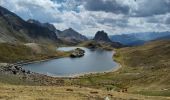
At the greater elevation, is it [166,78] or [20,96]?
[166,78]

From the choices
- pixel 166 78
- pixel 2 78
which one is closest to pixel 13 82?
pixel 2 78

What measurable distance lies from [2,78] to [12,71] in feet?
42.1

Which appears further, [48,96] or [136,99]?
[136,99]

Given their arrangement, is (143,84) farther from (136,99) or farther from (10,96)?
(10,96)

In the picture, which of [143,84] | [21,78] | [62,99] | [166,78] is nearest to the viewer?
[62,99]

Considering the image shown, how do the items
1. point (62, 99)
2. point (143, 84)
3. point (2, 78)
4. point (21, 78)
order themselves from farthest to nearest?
point (143, 84), point (21, 78), point (2, 78), point (62, 99)

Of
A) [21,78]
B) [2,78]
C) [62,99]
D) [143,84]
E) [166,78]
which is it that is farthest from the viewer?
[143,84]

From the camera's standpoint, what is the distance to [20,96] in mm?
45562

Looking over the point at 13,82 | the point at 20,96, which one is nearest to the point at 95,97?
the point at 20,96

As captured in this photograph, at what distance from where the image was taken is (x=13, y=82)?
227ft

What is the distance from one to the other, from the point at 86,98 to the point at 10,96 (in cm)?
982

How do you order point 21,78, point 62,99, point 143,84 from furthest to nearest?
point 143,84
point 21,78
point 62,99

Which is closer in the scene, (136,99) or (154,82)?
(136,99)

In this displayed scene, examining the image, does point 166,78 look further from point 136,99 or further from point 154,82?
point 136,99
